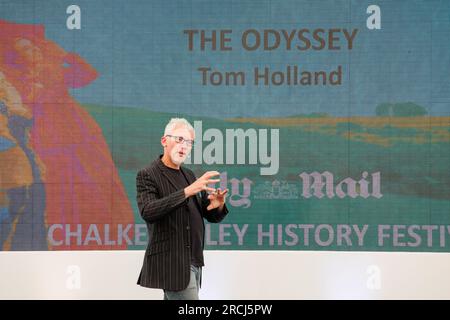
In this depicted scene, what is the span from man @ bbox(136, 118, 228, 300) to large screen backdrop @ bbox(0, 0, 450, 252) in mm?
1856

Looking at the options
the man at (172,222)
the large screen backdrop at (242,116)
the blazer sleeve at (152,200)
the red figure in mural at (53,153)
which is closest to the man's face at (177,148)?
the man at (172,222)

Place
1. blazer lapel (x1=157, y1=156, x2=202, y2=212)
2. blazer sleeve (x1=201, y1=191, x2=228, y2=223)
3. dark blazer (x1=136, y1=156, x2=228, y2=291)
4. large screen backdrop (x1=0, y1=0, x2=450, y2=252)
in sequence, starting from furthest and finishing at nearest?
1. large screen backdrop (x1=0, y1=0, x2=450, y2=252)
2. blazer sleeve (x1=201, y1=191, x2=228, y2=223)
3. blazer lapel (x1=157, y1=156, x2=202, y2=212)
4. dark blazer (x1=136, y1=156, x2=228, y2=291)

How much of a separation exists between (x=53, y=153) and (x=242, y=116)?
1454 mm

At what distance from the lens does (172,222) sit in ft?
10.7

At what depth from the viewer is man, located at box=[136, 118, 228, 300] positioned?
313 cm

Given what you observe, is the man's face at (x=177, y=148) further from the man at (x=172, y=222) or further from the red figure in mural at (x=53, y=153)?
the red figure in mural at (x=53, y=153)

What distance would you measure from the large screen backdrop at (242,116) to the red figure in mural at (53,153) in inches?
0.4

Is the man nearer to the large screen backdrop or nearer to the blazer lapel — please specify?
the blazer lapel

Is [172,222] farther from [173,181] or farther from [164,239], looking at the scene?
[173,181]

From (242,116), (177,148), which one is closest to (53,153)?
(242,116)

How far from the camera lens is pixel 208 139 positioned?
5.24 metres

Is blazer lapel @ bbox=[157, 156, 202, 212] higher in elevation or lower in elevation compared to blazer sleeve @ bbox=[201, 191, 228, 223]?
higher

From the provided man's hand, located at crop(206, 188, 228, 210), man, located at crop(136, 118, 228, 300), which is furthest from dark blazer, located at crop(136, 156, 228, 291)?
man's hand, located at crop(206, 188, 228, 210)

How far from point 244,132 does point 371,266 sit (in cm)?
136
